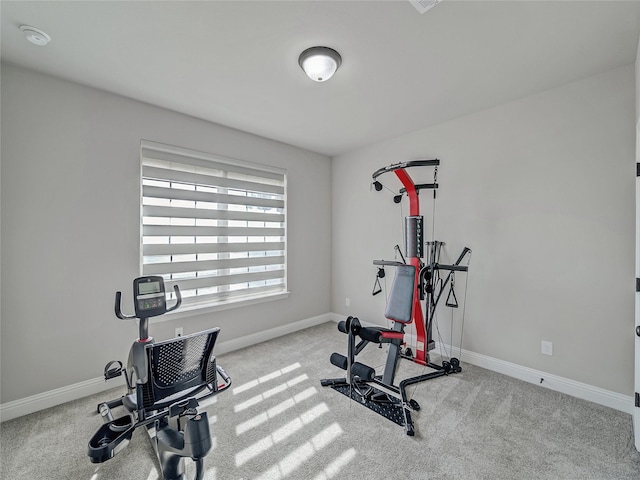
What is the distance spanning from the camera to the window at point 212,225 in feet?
9.23

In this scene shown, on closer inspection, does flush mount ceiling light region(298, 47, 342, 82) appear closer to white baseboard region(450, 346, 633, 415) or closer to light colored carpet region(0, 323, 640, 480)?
light colored carpet region(0, 323, 640, 480)

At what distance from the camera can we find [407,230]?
2842 millimetres

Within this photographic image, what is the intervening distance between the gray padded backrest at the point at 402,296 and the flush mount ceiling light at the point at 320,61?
5.55 feet

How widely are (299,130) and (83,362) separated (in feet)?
10.1

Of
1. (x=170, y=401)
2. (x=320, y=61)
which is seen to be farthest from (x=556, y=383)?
(x=320, y=61)

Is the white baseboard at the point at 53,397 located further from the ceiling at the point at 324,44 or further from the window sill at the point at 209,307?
the ceiling at the point at 324,44

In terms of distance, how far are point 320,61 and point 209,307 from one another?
100 inches

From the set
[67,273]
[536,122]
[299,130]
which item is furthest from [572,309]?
[67,273]

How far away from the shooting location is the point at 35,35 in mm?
1815

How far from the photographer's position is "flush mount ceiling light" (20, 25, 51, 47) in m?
1.77

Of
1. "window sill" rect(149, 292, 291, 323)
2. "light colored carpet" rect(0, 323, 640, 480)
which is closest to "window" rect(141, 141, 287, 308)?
"window sill" rect(149, 292, 291, 323)

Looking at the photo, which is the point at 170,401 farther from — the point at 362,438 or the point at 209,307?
the point at 209,307

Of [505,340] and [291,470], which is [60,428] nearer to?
[291,470]

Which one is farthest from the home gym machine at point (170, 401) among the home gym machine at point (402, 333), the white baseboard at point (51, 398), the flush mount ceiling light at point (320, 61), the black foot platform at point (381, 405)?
the flush mount ceiling light at point (320, 61)
